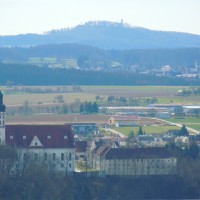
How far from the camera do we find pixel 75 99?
311ft

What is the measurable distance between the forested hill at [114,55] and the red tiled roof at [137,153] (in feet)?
339

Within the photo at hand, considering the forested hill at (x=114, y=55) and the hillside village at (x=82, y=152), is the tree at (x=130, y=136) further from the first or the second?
the forested hill at (x=114, y=55)

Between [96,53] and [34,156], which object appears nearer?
[34,156]

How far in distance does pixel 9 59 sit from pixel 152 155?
102296 millimetres

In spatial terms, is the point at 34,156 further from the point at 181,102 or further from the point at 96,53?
the point at 96,53

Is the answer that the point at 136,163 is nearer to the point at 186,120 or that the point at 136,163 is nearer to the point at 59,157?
the point at 59,157

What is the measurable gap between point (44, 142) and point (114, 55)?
126781 mm

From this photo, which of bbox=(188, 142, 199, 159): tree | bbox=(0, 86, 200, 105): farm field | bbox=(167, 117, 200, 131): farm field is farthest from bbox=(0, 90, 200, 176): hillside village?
bbox=(0, 86, 200, 105): farm field

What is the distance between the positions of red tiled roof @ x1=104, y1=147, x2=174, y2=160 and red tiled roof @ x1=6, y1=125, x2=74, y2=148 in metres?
2.34

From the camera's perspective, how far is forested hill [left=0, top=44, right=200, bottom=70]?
164250 millimetres

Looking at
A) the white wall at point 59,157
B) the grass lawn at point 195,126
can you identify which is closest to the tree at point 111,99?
the grass lawn at point 195,126

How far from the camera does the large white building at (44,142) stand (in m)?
52.5

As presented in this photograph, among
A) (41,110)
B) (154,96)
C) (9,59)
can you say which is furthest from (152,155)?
(9,59)

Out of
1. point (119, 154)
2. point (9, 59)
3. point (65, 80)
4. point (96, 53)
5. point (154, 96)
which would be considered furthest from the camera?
point (96, 53)
